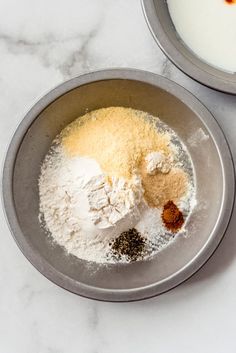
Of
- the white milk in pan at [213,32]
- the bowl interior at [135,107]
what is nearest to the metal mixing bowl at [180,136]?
the bowl interior at [135,107]

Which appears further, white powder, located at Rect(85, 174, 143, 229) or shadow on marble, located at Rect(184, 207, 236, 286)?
shadow on marble, located at Rect(184, 207, 236, 286)

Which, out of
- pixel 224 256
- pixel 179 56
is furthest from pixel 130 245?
pixel 179 56

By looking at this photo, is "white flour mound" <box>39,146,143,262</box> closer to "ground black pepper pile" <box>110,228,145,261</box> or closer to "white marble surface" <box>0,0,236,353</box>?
"ground black pepper pile" <box>110,228,145,261</box>

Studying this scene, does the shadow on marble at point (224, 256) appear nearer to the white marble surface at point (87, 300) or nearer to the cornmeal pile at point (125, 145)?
the white marble surface at point (87, 300)

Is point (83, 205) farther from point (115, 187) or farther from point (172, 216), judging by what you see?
point (172, 216)

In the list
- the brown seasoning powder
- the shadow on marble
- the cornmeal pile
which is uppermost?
the cornmeal pile

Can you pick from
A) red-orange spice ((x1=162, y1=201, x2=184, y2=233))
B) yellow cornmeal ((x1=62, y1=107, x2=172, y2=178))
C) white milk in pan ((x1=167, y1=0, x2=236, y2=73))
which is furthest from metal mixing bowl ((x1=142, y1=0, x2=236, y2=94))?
red-orange spice ((x1=162, y1=201, x2=184, y2=233))
